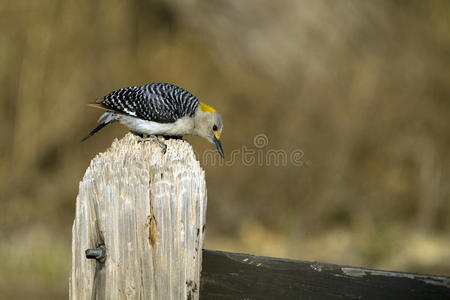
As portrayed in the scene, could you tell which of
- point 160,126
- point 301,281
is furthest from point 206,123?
point 301,281

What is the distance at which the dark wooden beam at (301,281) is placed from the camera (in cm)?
159

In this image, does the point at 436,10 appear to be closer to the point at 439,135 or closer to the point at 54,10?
the point at 439,135

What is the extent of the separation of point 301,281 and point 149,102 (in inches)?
132

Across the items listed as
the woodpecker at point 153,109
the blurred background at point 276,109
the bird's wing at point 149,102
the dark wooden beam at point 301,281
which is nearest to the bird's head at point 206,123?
the woodpecker at point 153,109

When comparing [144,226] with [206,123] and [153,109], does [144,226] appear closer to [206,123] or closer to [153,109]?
[153,109]

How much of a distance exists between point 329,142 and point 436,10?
295cm

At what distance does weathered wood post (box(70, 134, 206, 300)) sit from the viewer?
6.03ft

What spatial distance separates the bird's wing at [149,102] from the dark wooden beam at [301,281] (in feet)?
9.94

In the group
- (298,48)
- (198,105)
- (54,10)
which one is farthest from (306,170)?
(54,10)

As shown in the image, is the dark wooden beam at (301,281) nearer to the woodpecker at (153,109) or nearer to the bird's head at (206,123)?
the woodpecker at (153,109)

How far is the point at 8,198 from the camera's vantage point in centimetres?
776

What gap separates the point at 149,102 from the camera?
15.8 ft

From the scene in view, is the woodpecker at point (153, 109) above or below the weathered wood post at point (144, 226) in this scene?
above

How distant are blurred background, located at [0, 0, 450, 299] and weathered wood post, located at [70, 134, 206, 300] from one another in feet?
19.6
